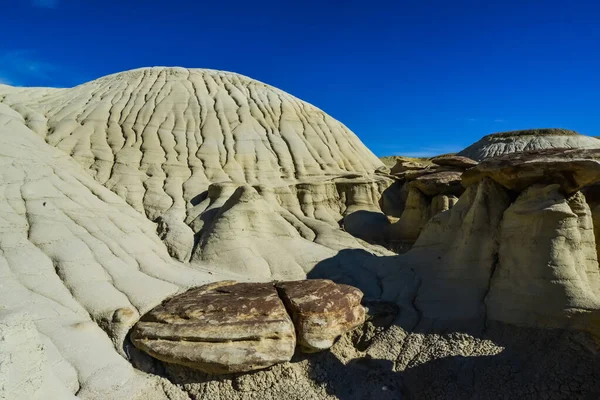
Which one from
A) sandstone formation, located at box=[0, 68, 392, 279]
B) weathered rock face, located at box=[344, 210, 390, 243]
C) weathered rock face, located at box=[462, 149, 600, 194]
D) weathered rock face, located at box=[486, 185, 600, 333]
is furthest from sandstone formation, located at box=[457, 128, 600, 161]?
weathered rock face, located at box=[486, 185, 600, 333]

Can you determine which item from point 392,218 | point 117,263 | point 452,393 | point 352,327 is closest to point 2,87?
point 117,263

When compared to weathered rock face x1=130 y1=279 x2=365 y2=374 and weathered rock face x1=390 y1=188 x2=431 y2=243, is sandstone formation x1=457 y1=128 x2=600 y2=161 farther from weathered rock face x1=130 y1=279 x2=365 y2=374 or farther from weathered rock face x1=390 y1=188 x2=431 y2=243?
weathered rock face x1=130 y1=279 x2=365 y2=374

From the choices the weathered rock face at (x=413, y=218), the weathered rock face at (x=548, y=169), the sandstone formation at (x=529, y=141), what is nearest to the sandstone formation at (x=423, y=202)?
the weathered rock face at (x=413, y=218)

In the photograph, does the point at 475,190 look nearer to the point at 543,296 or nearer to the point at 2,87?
the point at 543,296

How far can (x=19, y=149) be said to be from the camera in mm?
10938

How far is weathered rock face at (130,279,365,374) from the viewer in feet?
18.8

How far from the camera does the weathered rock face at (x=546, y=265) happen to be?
596 centimetres

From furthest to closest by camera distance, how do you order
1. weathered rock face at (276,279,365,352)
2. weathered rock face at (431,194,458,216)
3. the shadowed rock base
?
weathered rock face at (431,194,458,216) → weathered rock face at (276,279,365,352) → the shadowed rock base

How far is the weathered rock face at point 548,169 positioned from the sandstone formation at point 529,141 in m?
26.8

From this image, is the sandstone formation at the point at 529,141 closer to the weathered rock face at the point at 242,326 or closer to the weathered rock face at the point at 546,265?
the weathered rock face at the point at 546,265

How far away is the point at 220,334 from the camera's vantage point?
5.79 meters

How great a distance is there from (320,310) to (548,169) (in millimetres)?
4047

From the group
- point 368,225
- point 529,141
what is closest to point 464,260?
point 368,225

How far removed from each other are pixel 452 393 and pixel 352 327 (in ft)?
5.45
